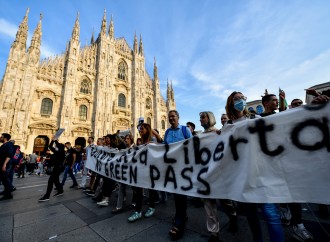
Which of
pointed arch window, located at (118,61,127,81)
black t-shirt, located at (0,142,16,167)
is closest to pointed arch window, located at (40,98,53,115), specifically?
pointed arch window, located at (118,61,127,81)

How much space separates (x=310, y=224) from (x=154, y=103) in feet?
96.4

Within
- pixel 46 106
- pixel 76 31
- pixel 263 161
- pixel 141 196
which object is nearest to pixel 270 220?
pixel 263 161

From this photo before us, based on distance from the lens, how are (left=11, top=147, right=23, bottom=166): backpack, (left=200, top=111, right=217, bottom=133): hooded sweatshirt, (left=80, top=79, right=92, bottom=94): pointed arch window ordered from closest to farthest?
(left=200, top=111, right=217, bottom=133): hooded sweatshirt, (left=11, top=147, right=23, bottom=166): backpack, (left=80, top=79, right=92, bottom=94): pointed arch window

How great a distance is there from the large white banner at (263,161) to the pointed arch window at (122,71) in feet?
91.3

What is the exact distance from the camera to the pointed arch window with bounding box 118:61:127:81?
27858 millimetres

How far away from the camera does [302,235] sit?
2.05 meters

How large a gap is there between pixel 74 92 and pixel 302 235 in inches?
928

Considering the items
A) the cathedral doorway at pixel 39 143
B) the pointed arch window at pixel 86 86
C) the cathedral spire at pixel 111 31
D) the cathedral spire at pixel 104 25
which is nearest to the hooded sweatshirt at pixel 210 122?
the cathedral doorway at pixel 39 143

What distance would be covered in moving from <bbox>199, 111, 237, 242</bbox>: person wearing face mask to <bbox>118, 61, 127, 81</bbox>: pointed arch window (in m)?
27.6

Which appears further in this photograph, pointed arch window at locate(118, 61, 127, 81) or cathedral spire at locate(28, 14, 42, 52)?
pointed arch window at locate(118, 61, 127, 81)

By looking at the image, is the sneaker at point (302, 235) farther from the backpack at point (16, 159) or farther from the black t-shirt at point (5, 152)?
the backpack at point (16, 159)

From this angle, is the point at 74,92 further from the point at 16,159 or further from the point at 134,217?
the point at 134,217

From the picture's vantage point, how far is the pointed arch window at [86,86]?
72.9 feet

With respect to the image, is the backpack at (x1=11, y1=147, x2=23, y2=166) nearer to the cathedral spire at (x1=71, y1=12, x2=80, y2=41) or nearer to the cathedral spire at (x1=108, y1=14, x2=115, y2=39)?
the cathedral spire at (x1=71, y1=12, x2=80, y2=41)
